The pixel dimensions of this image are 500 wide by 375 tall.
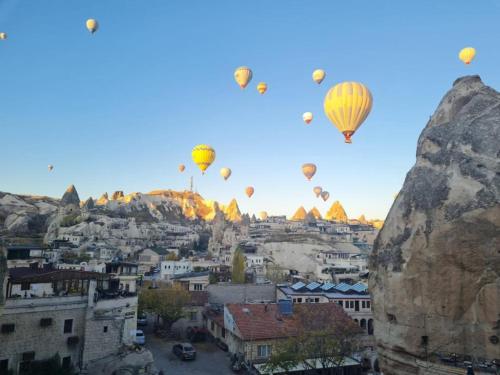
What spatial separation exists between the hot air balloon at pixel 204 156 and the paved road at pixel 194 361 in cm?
2681

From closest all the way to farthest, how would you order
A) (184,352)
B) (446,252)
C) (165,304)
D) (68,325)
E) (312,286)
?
(446,252) → (68,325) → (184,352) → (165,304) → (312,286)

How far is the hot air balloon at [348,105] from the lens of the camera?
1353 inches

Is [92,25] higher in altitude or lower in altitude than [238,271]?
higher

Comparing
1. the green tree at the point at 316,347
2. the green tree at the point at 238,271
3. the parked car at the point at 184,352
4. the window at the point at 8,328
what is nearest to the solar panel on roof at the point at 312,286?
the green tree at the point at 316,347

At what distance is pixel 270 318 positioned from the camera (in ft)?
105

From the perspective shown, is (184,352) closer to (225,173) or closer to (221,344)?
(221,344)

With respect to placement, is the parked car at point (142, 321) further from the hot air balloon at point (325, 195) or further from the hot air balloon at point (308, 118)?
the hot air balloon at point (325, 195)

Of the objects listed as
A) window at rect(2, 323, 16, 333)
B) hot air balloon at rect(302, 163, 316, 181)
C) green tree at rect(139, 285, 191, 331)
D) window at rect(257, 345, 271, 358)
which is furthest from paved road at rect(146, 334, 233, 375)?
hot air balloon at rect(302, 163, 316, 181)

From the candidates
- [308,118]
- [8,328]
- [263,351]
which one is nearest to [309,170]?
[308,118]

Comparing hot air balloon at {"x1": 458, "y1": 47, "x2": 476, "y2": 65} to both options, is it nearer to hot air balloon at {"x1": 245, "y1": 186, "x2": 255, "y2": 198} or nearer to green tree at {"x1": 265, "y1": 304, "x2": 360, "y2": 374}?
green tree at {"x1": 265, "y1": 304, "x2": 360, "y2": 374}

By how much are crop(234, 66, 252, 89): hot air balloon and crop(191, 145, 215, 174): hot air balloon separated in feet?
32.9

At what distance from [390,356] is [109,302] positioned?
17.2 m

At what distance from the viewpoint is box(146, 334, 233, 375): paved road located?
1084 inches

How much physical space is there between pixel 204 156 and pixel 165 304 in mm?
24673
